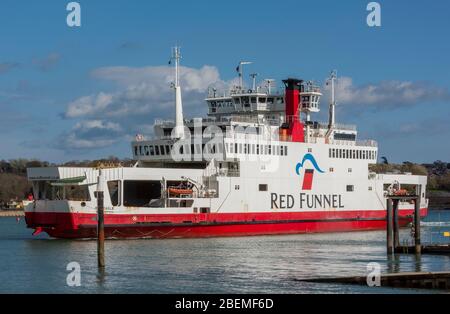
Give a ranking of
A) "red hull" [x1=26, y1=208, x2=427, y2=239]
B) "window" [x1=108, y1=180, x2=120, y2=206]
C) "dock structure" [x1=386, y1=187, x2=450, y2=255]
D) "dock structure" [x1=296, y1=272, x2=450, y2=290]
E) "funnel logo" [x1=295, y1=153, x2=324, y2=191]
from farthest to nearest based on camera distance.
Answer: "funnel logo" [x1=295, y1=153, x2=324, y2=191], "window" [x1=108, y1=180, x2=120, y2=206], "red hull" [x1=26, y1=208, x2=427, y2=239], "dock structure" [x1=386, y1=187, x2=450, y2=255], "dock structure" [x1=296, y1=272, x2=450, y2=290]

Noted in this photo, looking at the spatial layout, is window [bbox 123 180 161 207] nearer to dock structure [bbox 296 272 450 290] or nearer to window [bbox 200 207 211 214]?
window [bbox 200 207 211 214]

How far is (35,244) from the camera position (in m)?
41.0

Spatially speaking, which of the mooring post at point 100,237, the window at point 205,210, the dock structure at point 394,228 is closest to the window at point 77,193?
the window at point 205,210

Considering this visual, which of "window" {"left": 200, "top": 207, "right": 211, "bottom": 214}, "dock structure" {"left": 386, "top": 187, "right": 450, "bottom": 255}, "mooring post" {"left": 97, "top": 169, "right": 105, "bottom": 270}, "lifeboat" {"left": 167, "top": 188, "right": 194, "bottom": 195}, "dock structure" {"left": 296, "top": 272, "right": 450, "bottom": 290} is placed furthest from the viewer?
"window" {"left": 200, "top": 207, "right": 211, "bottom": 214}

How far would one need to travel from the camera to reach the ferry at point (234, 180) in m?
41.1

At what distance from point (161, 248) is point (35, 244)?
22.3ft

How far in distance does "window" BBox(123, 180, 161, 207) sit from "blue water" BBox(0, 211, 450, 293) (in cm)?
437

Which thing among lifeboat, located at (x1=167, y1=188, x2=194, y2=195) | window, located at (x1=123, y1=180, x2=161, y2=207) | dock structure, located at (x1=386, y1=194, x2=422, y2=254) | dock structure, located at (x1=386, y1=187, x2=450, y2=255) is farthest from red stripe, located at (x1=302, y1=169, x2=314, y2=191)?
dock structure, located at (x1=386, y1=187, x2=450, y2=255)

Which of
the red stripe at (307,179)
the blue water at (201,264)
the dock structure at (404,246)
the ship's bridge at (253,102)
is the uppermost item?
the ship's bridge at (253,102)

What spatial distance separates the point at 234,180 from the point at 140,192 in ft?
16.0

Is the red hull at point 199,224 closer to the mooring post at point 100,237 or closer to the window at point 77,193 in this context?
the window at point 77,193

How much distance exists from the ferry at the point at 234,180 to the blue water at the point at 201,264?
126 cm

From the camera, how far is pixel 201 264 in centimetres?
3259

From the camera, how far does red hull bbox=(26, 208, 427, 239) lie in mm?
40562
